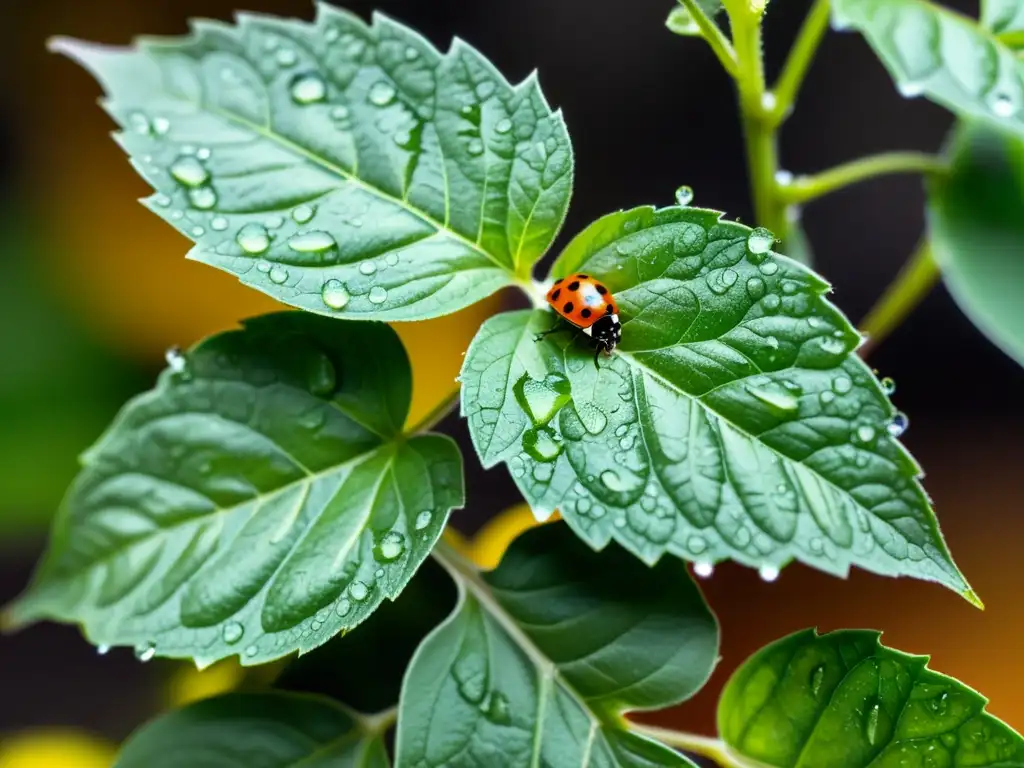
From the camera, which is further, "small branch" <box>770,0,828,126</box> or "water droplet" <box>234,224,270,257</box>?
"small branch" <box>770,0,828,126</box>

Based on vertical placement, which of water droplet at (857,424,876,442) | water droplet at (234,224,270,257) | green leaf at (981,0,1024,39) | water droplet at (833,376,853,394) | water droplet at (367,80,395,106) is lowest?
water droplet at (234,224,270,257)

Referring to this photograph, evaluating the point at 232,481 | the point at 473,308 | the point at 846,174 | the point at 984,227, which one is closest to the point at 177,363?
the point at 232,481

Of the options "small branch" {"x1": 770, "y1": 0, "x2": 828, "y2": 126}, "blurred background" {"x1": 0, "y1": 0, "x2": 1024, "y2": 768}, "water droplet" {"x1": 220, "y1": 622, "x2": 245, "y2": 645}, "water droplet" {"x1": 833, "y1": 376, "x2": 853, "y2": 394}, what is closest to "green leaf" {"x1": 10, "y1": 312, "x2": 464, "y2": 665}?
"water droplet" {"x1": 220, "y1": 622, "x2": 245, "y2": 645}

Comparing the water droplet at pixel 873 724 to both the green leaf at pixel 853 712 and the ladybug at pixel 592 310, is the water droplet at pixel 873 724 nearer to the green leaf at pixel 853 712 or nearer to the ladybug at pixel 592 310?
the green leaf at pixel 853 712

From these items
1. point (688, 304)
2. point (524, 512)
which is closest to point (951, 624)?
point (524, 512)

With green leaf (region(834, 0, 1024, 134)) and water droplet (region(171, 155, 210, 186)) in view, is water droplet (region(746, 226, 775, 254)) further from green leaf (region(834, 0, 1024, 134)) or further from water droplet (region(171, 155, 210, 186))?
water droplet (region(171, 155, 210, 186))

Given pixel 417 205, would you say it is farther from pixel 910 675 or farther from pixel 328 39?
pixel 910 675

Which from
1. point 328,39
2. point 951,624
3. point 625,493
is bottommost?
point 951,624
